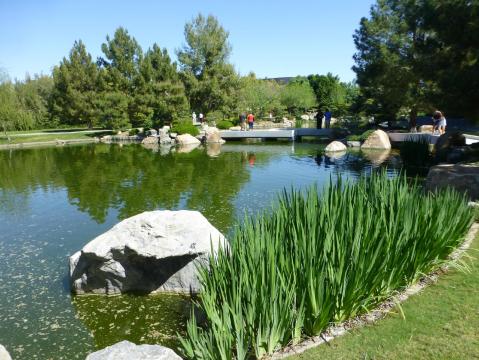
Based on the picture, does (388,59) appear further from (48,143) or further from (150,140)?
(48,143)

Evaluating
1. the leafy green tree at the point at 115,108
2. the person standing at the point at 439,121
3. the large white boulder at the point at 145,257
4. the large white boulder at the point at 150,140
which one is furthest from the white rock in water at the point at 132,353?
the leafy green tree at the point at 115,108

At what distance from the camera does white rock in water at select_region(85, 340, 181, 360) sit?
362 cm

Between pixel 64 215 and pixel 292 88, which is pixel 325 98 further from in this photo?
pixel 64 215

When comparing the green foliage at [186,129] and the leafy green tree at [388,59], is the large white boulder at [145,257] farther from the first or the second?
the green foliage at [186,129]

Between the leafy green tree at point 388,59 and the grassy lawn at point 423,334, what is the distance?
1945 cm

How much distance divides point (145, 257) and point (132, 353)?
8.97ft

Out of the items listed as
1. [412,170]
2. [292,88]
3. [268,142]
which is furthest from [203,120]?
[412,170]

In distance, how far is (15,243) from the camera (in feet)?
29.0

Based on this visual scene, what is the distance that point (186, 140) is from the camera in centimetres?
3175

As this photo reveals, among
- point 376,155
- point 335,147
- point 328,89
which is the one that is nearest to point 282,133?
point 335,147

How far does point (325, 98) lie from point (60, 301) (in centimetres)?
6493

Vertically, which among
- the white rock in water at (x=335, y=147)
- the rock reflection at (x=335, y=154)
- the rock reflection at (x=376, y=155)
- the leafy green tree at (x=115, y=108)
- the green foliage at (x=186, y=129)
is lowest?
the rock reflection at (x=335, y=154)

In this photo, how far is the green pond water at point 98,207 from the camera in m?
5.43

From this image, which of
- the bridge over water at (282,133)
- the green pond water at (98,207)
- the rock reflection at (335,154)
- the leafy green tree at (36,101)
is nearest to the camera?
the green pond water at (98,207)
